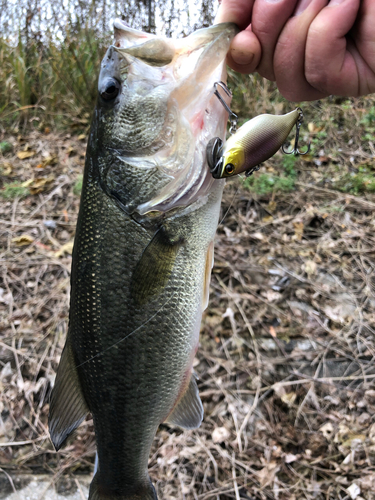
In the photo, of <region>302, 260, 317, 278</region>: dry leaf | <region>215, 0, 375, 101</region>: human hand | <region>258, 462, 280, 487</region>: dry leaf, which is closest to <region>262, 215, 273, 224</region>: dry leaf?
<region>302, 260, 317, 278</region>: dry leaf

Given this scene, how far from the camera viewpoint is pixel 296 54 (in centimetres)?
135

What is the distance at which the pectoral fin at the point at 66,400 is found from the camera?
4.52ft

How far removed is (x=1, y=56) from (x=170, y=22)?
2.67 metres

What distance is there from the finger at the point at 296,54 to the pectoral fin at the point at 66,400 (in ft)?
4.40

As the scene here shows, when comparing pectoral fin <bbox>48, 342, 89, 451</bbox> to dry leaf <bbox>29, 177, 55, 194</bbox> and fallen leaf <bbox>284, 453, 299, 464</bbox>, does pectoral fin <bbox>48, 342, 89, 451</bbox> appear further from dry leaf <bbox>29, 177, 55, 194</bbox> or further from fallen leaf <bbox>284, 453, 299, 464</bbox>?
dry leaf <bbox>29, 177, 55, 194</bbox>

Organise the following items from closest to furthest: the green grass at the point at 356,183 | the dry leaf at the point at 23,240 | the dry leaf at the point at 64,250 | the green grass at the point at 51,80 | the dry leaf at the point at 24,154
Answer: the dry leaf at the point at 64,250, the dry leaf at the point at 23,240, the green grass at the point at 356,183, the dry leaf at the point at 24,154, the green grass at the point at 51,80

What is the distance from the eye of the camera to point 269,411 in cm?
253

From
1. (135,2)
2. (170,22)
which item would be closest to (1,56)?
(135,2)

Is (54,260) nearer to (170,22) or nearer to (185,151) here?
(185,151)

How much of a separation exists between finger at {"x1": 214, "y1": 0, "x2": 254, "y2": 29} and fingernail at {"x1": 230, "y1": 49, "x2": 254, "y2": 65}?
0.13 meters

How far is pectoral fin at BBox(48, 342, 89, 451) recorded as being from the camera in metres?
1.38

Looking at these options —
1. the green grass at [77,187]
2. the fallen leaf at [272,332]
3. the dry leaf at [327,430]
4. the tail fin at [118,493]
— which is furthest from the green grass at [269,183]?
the tail fin at [118,493]

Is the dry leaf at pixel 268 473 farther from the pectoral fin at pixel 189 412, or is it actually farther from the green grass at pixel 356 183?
the green grass at pixel 356 183

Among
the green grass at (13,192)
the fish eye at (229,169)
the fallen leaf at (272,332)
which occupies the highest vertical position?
the fish eye at (229,169)
